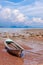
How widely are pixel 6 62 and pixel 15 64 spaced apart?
85 cm

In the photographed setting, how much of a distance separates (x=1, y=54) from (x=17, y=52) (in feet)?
5.72

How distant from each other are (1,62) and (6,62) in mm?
419

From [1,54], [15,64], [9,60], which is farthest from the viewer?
[1,54]

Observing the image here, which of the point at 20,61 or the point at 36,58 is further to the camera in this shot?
the point at 36,58

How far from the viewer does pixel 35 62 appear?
51.6 ft

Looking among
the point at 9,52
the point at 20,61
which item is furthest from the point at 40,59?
the point at 9,52

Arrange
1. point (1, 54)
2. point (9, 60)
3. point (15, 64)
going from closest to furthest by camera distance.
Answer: point (15, 64), point (9, 60), point (1, 54)

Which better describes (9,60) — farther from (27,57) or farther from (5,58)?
(27,57)

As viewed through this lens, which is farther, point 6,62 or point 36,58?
point 36,58

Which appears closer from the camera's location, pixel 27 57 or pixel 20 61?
pixel 20 61

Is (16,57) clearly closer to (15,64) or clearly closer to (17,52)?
(17,52)

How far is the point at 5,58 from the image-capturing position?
1661 centimetres

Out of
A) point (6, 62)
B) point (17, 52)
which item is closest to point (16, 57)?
point (17, 52)

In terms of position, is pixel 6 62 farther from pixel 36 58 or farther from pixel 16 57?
pixel 36 58
